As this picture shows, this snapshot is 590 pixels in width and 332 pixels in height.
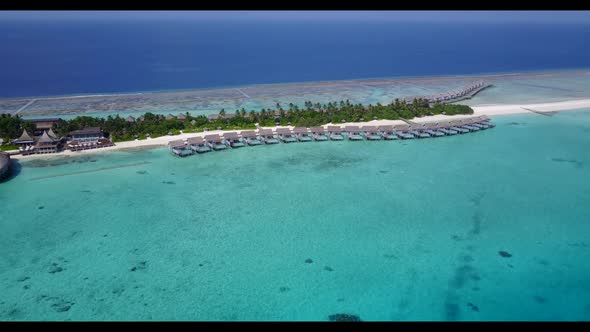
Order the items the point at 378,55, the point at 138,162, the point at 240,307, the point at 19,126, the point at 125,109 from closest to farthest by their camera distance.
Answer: the point at 240,307, the point at 138,162, the point at 19,126, the point at 125,109, the point at 378,55

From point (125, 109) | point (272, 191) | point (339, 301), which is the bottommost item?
point (339, 301)

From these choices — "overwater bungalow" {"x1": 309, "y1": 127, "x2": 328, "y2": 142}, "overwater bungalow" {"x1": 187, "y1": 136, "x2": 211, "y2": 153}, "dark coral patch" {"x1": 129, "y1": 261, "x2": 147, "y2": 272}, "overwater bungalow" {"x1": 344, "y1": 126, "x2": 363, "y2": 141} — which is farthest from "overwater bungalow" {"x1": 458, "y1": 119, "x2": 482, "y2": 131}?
"dark coral patch" {"x1": 129, "y1": 261, "x2": 147, "y2": 272}

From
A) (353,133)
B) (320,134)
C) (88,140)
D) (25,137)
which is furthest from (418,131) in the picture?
(25,137)

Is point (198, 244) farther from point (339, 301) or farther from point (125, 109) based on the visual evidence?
point (125, 109)

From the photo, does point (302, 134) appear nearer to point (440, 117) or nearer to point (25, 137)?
point (440, 117)

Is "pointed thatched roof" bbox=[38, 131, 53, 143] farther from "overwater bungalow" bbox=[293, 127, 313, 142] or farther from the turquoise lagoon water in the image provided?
"overwater bungalow" bbox=[293, 127, 313, 142]

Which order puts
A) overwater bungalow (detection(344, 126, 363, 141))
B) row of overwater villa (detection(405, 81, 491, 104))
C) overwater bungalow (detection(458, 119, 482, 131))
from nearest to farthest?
overwater bungalow (detection(344, 126, 363, 141)) < overwater bungalow (detection(458, 119, 482, 131)) < row of overwater villa (detection(405, 81, 491, 104))

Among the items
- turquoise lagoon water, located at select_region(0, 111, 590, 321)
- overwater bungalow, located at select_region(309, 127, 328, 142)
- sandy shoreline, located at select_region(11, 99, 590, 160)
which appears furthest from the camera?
overwater bungalow, located at select_region(309, 127, 328, 142)

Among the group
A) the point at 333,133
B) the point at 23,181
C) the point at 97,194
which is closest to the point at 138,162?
the point at 97,194
